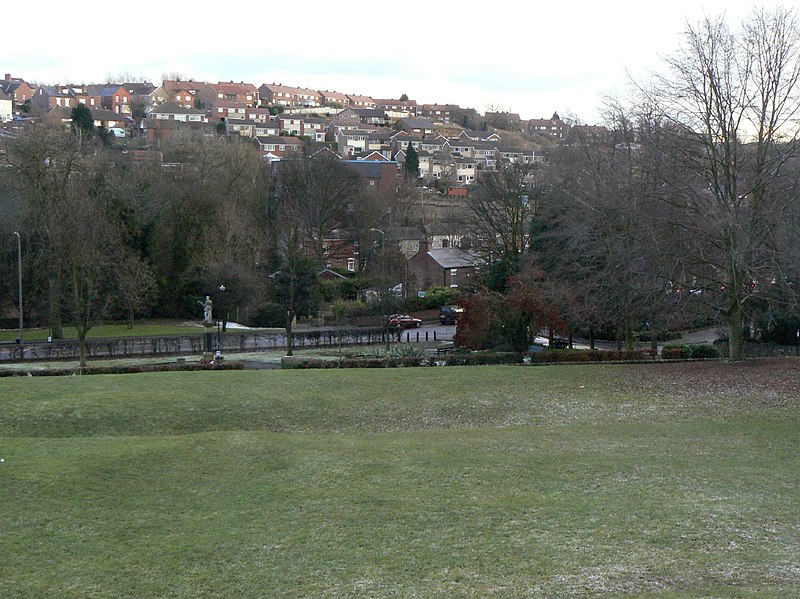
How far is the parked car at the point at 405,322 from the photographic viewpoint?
54.1 m

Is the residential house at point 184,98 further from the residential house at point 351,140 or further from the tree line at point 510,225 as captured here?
the tree line at point 510,225

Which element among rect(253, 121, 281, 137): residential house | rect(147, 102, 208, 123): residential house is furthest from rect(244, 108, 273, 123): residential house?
rect(147, 102, 208, 123): residential house

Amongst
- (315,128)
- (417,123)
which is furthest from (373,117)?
(315,128)

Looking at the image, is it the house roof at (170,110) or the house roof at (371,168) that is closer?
the house roof at (371,168)

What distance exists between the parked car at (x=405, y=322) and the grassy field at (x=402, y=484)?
1043 inches

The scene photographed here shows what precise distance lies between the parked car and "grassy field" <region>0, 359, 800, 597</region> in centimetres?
2650

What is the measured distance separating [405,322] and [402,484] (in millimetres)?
39681

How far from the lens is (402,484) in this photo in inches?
636

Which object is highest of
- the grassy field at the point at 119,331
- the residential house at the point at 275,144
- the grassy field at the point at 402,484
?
the residential house at the point at 275,144

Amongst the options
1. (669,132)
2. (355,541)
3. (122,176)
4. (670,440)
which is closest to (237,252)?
(122,176)

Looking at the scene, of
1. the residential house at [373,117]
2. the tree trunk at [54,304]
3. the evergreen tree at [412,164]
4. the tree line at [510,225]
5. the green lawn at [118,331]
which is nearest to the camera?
the tree line at [510,225]

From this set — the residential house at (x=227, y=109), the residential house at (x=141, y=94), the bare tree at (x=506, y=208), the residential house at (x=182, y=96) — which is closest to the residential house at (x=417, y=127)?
the residential house at (x=227, y=109)

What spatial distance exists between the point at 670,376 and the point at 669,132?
28.4ft

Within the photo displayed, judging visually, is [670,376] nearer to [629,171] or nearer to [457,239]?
[629,171]
